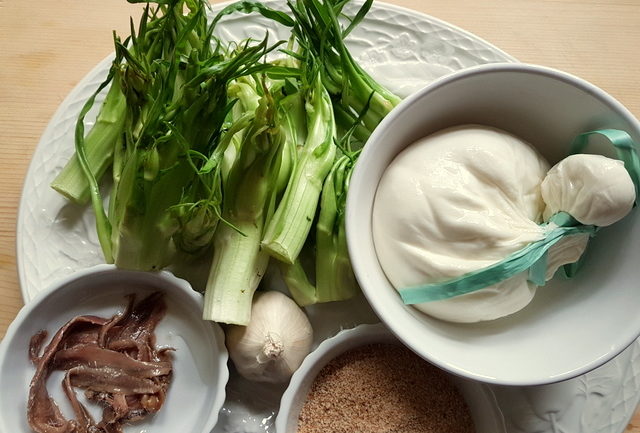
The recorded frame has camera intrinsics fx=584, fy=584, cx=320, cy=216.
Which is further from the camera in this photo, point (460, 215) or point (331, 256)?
point (331, 256)

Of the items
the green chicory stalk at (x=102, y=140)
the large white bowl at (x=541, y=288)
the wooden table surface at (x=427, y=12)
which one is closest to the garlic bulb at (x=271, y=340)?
the large white bowl at (x=541, y=288)

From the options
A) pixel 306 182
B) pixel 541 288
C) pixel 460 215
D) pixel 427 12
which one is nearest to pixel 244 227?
pixel 306 182

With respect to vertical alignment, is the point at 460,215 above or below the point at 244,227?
above

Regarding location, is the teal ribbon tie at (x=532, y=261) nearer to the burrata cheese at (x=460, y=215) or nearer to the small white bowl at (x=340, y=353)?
the burrata cheese at (x=460, y=215)

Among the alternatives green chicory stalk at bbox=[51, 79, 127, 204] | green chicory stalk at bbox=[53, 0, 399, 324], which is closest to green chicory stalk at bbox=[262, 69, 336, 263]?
green chicory stalk at bbox=[53, 0, 399, 324]

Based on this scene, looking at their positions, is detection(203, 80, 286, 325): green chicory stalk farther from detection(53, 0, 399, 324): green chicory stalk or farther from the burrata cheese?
the burrata cheese

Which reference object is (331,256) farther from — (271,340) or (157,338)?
(157,338)
